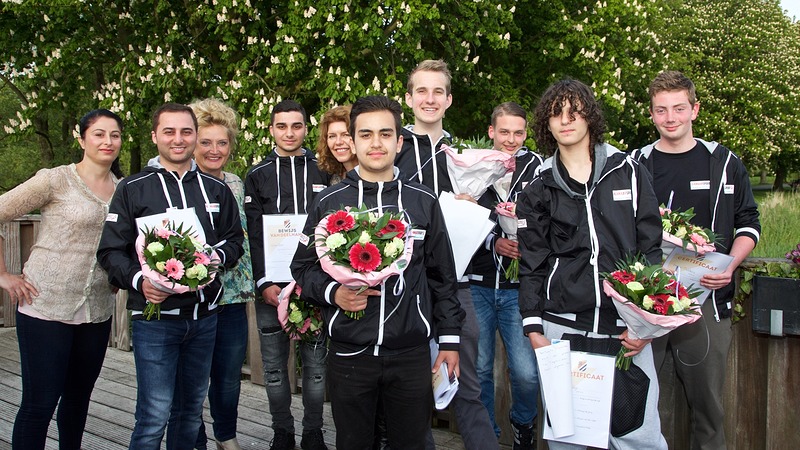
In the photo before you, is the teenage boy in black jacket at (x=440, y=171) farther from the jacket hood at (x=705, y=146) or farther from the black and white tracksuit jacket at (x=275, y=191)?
the jacket hood at (x=705, y=146)

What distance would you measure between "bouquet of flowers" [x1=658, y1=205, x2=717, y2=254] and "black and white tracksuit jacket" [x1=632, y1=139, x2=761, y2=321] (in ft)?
0.88

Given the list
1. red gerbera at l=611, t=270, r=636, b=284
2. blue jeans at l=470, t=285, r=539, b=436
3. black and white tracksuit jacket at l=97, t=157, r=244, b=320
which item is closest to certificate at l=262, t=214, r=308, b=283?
black and white tracksuit jacket at l=97, t=157, r=244, b=320

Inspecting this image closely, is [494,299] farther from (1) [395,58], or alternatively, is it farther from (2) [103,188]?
(1) [395,58]

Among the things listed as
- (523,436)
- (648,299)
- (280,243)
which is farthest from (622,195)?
(280,243)

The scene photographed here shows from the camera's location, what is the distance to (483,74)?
46.0ft

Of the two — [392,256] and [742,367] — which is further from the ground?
[392,256]

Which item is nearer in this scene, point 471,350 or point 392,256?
point 392,256

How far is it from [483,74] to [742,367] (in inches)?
427

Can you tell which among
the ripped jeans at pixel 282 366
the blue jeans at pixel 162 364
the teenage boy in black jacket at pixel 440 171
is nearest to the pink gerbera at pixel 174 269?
the blue jeans at pixel 162 364

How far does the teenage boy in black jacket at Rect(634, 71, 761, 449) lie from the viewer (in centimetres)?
371

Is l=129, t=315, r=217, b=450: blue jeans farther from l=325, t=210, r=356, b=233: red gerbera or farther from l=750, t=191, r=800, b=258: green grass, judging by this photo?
l=750, t=191, r=800, b=258: green grass

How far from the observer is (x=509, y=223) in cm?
394

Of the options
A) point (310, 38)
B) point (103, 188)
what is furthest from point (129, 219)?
point (310, 38)

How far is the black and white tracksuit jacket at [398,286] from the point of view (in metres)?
3.07
